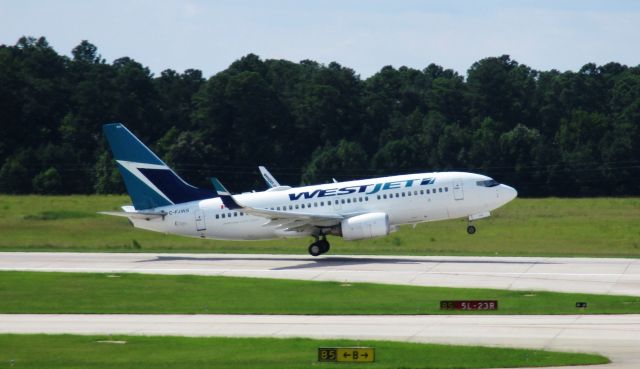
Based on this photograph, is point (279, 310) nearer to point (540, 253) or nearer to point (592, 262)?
point (592, 262)

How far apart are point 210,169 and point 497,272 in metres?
68.1

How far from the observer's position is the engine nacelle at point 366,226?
51.3m

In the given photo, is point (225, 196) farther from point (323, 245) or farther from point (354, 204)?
point (354, 204)

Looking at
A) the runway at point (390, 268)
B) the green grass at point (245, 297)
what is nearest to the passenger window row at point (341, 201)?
the runway at point (390, 268)

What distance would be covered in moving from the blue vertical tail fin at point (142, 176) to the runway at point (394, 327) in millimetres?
18523

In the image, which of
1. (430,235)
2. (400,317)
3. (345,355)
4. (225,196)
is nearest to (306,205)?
(225,196)

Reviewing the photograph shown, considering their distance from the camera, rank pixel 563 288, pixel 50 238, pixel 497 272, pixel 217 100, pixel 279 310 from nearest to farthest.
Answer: pixel 279 310, pixel 563 288, pixel 497 272, pixel 50 238, pixel 217 100

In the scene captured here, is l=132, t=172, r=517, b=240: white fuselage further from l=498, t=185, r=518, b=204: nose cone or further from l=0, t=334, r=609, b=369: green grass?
l=0, t=334, r=609, b=369: green grass

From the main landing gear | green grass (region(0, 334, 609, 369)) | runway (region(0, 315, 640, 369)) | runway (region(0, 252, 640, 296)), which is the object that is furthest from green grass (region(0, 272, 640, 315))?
the main landing gear

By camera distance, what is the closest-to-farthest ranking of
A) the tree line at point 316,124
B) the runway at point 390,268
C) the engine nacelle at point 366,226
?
the runway at point 390,268
the engine nacelle at point 366,226
the tree line at point 316,124

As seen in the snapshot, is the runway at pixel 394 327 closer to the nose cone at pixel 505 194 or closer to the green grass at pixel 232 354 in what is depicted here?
the green grass at pixel 232 354

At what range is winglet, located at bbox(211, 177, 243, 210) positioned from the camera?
48.7 meters

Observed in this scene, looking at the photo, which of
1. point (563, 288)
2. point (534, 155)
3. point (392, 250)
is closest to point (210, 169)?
point (534, 155)

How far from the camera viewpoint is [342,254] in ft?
182
